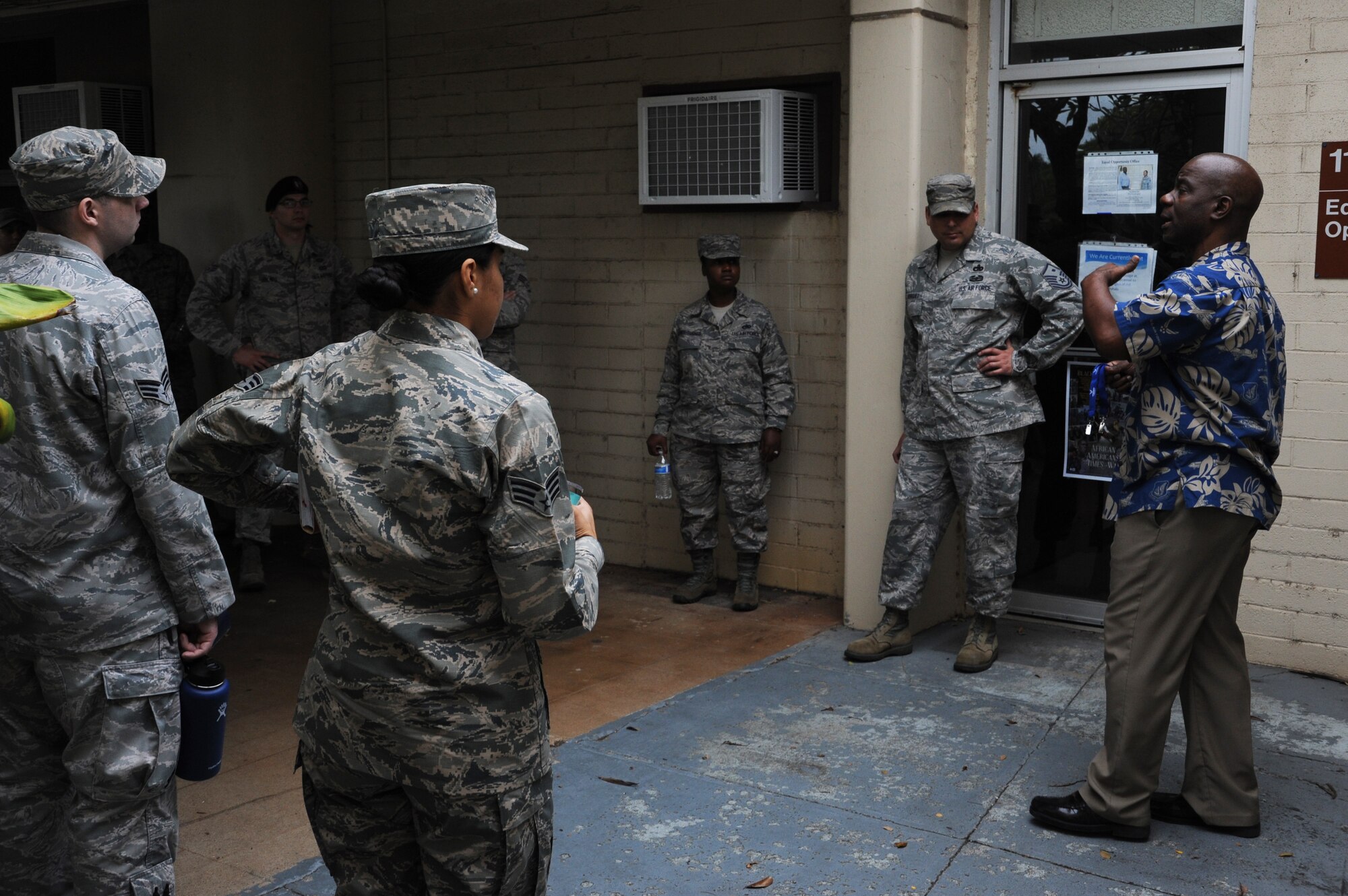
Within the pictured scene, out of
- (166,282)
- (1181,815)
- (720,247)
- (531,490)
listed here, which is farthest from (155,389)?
(166,282)

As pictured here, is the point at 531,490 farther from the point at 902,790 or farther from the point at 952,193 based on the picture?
the point at 952,193

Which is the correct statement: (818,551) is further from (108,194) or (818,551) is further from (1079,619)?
(108,194)

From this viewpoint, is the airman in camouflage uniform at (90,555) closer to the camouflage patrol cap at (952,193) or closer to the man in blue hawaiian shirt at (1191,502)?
the man in blue hawaiian shirt at (1191,502)

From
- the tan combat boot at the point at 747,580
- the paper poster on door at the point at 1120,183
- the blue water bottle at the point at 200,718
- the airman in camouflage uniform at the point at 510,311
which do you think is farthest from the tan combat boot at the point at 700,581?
the blue water bottle at the point at 200,718

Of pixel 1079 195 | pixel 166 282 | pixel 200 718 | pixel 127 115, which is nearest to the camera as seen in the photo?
pixel 200 718

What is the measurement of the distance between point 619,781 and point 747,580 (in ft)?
8.00

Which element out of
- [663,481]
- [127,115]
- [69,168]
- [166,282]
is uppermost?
[127,115]

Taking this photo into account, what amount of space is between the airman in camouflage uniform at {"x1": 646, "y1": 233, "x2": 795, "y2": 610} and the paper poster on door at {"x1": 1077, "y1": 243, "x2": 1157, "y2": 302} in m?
1.52

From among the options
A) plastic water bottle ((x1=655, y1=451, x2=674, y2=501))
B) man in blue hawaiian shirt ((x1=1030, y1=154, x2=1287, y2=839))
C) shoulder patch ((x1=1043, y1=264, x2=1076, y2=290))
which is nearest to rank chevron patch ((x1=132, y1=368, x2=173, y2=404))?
man in blue hawaiian shirt ((x1=1030, y1=154, x2=1287, y2=839))

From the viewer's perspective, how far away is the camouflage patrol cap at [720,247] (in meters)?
6.23

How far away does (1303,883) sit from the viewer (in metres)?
3.41

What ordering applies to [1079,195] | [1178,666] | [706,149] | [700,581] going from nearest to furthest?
[1178,666], [1079,195], [706,149], [700,581]

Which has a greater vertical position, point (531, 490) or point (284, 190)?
point (284, 190)

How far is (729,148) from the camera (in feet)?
21.0
